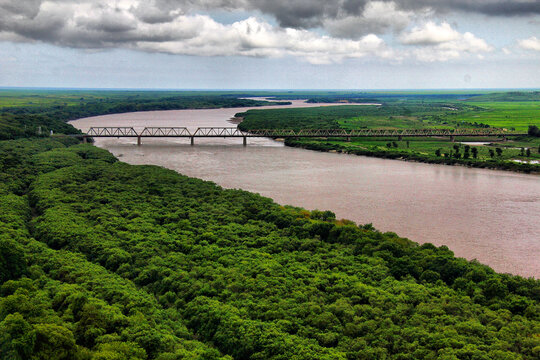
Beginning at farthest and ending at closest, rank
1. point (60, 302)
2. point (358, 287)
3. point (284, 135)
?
point (284, 135), point (358, 287), point (60, 302)

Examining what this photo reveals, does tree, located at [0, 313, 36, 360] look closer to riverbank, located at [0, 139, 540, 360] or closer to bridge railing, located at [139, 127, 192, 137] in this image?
riverbank, located at [0, 139, 540, 360]

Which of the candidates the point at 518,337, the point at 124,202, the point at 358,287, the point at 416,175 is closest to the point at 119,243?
the point at 124,202

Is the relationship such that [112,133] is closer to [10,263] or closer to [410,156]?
[410,156]

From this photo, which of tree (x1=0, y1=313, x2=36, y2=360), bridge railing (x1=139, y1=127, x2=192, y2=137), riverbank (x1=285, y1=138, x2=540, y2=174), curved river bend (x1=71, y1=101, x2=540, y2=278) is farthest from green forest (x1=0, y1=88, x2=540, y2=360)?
bridge railing (x1=139, y1=127, x2=192, y2=137)

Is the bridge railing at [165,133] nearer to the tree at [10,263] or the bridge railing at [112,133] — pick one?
the bridge railing at [112,133]

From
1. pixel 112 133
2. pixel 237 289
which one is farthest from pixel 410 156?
pixel 112 133

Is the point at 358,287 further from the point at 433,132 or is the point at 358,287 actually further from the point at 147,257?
the point at 433,132

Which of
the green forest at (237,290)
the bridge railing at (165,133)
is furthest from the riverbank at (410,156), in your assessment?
the green forest at (237,290)
